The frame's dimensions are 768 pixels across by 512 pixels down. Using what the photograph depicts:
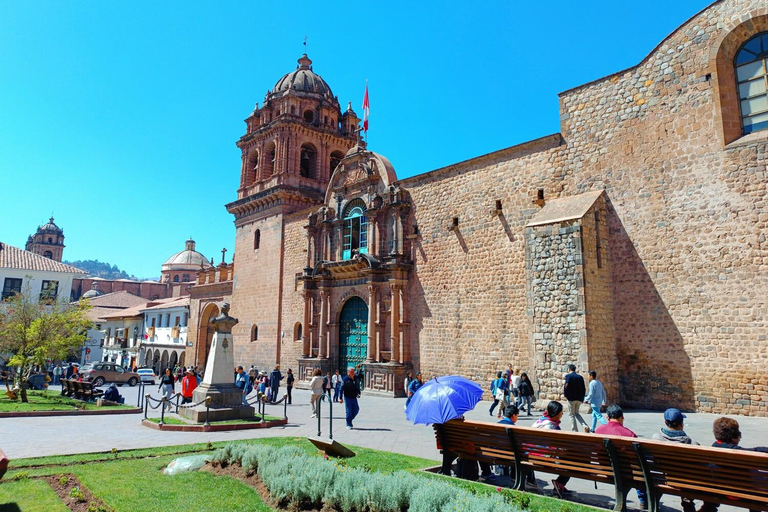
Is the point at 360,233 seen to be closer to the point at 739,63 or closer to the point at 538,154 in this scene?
the point at 538,154

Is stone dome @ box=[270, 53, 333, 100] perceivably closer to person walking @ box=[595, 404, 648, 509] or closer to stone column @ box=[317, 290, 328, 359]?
stone column @ box=[317, 290, 328, 359]

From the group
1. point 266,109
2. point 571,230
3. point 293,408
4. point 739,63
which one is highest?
point 266,109

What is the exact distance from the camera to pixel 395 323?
64.8ft

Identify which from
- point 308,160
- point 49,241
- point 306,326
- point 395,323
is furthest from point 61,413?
point 49,241

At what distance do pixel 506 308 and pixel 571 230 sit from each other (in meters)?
3.84

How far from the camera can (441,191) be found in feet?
63.5

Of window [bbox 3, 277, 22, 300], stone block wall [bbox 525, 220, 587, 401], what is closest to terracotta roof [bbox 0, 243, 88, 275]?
window [bbox 3, 277, 22, 300]

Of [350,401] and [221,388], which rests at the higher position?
[221,388]

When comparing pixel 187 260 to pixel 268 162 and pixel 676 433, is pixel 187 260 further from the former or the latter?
pixel 676 433

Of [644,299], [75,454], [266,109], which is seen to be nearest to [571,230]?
[644,299]

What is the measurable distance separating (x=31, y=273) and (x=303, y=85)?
90.2ft

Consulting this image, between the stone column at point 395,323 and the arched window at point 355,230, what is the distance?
2.99 m

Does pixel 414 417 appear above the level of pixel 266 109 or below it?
below

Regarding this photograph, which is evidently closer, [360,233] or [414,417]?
[414,417]
